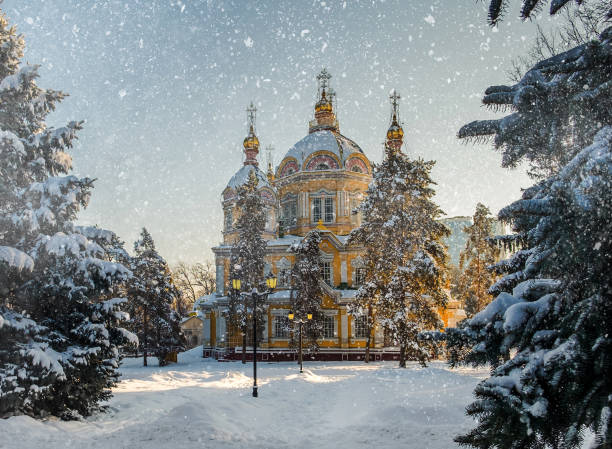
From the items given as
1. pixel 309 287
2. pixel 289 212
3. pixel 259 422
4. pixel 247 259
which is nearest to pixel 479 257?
pixel 289 212

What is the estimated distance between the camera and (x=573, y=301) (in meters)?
3.94

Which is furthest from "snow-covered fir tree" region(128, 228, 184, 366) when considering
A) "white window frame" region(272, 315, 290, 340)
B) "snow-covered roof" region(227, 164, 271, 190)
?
"snow-covered roof" region(227, 164, 271, 190)

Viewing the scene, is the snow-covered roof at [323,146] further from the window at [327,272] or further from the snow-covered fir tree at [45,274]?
the snow-covered fir tree at [45,274]

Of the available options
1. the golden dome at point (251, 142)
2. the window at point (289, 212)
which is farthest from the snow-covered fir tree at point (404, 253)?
the golden dome at point (251, 142)

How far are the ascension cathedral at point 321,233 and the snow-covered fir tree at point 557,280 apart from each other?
31749mm

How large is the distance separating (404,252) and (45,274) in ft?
67.3

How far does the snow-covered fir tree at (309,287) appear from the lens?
1347 inches

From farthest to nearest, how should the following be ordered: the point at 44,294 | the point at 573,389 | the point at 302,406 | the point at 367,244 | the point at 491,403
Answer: the point at 367,244 < the point at 302,406 < the point at 44,294 < the point at 491,403 < the point at 573,389

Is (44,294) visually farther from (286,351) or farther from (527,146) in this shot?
(286,351)

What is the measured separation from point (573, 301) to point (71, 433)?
10052 millimetres

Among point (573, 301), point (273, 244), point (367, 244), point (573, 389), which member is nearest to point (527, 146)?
point (573, 301)

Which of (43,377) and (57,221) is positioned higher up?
(57,221)

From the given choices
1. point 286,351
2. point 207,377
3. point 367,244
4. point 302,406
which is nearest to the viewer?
point 302,406

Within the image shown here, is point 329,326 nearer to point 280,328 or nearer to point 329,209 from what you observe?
point 280,328
